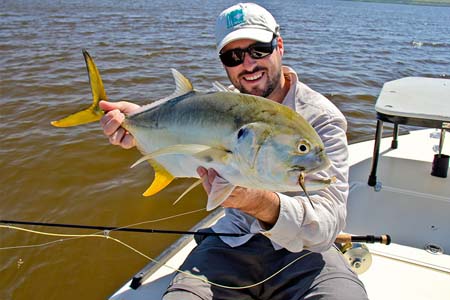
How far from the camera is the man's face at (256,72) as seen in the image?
2551 millimetres

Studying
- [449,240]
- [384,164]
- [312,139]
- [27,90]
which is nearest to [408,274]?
[449,240]

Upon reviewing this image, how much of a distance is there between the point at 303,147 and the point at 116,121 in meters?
1.19

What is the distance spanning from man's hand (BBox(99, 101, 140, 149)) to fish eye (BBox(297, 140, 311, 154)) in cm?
112

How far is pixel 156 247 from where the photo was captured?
15.9ft

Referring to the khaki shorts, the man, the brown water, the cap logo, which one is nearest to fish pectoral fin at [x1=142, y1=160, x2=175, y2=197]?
the man

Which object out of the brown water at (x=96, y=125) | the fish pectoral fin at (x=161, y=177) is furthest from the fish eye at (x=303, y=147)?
the brown water at (x=96, y=125)

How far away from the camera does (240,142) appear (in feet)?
5.35

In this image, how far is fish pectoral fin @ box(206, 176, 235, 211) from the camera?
1.67m

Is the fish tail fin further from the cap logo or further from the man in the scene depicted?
the cap logo

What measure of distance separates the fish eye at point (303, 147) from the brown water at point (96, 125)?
3321 mm

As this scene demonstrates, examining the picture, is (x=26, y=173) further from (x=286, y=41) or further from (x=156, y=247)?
(x=286, y=41)

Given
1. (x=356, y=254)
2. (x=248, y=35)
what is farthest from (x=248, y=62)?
(x=356, y=254)

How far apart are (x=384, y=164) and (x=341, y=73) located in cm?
960

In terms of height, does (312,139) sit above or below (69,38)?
above
